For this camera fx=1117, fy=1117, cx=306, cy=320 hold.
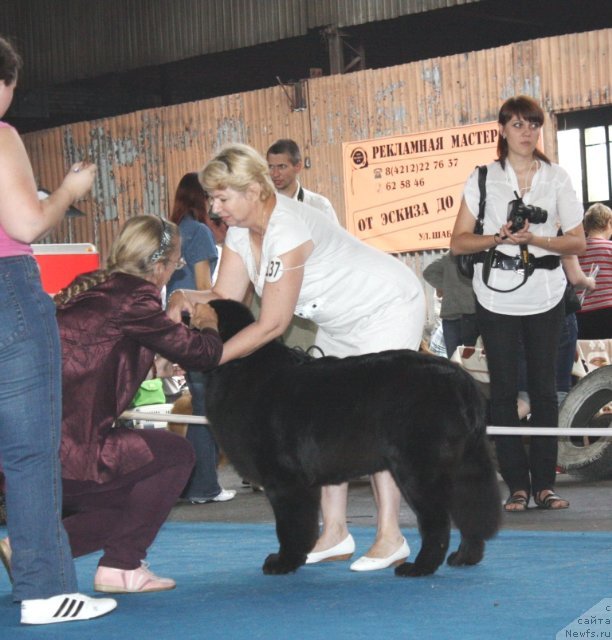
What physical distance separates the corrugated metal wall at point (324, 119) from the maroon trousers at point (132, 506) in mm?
8453

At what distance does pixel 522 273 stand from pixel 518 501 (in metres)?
1.01

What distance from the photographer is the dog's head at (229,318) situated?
3.59 m

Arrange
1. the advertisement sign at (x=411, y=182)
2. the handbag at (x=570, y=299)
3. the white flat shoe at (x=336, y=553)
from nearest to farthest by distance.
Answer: the white flat shoe at (x=336, y=553)
the handbag at (x=570, y=299)
the advertisement sign at (x=411, y=182)

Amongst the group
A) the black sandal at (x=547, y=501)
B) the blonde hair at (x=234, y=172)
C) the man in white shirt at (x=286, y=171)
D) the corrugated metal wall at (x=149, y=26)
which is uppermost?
the corrugated metal wall at (x=149, y=26)

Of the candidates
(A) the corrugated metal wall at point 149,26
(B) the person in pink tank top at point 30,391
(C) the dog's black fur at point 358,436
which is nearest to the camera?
(B) the person in pink tank top at point 30,391

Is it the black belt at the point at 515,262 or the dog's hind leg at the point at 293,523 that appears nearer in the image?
the dog's hind leg at the point at 293,523

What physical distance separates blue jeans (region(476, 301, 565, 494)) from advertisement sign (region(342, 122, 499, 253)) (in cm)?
633

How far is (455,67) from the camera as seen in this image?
11.7m

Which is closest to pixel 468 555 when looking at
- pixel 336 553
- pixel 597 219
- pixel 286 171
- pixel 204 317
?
pixel 336 553

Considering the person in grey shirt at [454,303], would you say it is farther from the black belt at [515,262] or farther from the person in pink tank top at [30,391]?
the person in pink tank top at [30,391]

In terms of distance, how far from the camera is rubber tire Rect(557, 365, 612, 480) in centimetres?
598

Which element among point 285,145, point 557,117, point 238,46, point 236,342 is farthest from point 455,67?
point 236,342

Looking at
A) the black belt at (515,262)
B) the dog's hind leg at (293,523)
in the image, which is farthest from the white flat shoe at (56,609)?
the black belt at (515,262)

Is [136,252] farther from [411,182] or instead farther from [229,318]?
[411,182]
